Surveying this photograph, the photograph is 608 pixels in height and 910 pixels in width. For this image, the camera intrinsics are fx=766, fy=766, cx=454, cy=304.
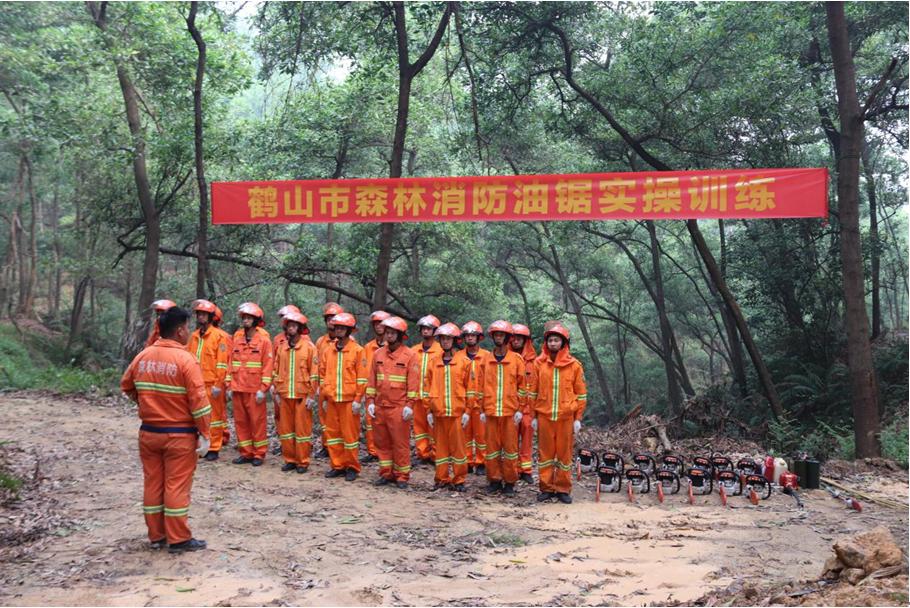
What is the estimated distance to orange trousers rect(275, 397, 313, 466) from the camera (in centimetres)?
846

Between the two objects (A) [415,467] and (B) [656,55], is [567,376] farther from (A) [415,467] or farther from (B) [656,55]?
(B) [656,55]

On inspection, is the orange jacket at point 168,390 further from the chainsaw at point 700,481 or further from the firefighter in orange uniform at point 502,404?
the chainsaw at point 700,481

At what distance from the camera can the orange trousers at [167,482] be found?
17.5 ft

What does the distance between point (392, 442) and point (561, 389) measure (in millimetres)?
1915

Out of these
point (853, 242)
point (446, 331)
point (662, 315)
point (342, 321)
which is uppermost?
point (853, 242)

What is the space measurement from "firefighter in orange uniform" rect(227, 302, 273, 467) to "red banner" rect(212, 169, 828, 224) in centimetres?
215

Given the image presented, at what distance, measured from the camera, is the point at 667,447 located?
9.89 m

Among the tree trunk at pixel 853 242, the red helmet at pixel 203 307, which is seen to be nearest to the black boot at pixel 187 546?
the red helmet at pixel 203 307

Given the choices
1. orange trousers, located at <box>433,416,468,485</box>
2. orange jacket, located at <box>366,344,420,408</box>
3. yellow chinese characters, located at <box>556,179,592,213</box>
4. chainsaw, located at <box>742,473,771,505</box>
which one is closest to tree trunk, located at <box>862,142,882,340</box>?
yellow chinese characters, located at <box>556,179,592,213</box>

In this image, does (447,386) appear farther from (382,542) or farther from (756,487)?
(756,487)

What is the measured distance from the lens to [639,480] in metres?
8.27

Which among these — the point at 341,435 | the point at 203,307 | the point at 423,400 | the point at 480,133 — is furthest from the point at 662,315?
the point at 203,307

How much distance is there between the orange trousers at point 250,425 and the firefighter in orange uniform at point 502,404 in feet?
8.54

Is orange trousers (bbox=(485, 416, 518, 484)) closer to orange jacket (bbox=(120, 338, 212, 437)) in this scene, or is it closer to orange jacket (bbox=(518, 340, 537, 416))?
orange jacket (bbox=(518, 340, 537, 416))
